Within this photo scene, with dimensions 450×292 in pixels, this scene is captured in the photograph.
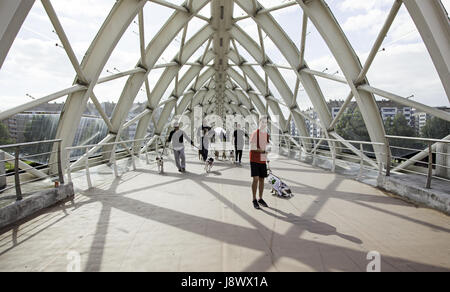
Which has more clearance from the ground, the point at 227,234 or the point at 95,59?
the point at 95,59

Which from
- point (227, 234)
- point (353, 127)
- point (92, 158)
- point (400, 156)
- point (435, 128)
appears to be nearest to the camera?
point (227, 234)

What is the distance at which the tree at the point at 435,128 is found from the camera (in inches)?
302

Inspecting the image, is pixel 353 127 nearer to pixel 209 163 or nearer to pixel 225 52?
pixel 209 163

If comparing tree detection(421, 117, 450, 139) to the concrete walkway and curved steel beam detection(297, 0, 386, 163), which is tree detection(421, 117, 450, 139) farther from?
the concrete walkway

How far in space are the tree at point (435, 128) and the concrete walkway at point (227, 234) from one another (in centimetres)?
461

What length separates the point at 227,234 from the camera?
3314mm

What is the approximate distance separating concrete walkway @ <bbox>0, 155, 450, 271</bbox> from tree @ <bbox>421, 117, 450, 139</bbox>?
15.1ft

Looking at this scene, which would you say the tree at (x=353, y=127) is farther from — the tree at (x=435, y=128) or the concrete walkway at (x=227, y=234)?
the concrete walkway at (x=227, y=234)

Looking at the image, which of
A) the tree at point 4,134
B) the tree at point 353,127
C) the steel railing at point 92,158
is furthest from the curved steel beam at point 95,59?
the tree at point 353,127

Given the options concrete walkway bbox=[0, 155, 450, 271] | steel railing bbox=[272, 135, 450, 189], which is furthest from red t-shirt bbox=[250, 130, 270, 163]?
steel railing bbox=[272, 135, 450, 189]

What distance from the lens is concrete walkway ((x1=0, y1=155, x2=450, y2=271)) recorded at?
2602mm

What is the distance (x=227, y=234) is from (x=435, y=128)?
31.4 feet

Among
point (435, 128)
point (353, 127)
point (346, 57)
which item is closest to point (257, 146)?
point (346, 57)
